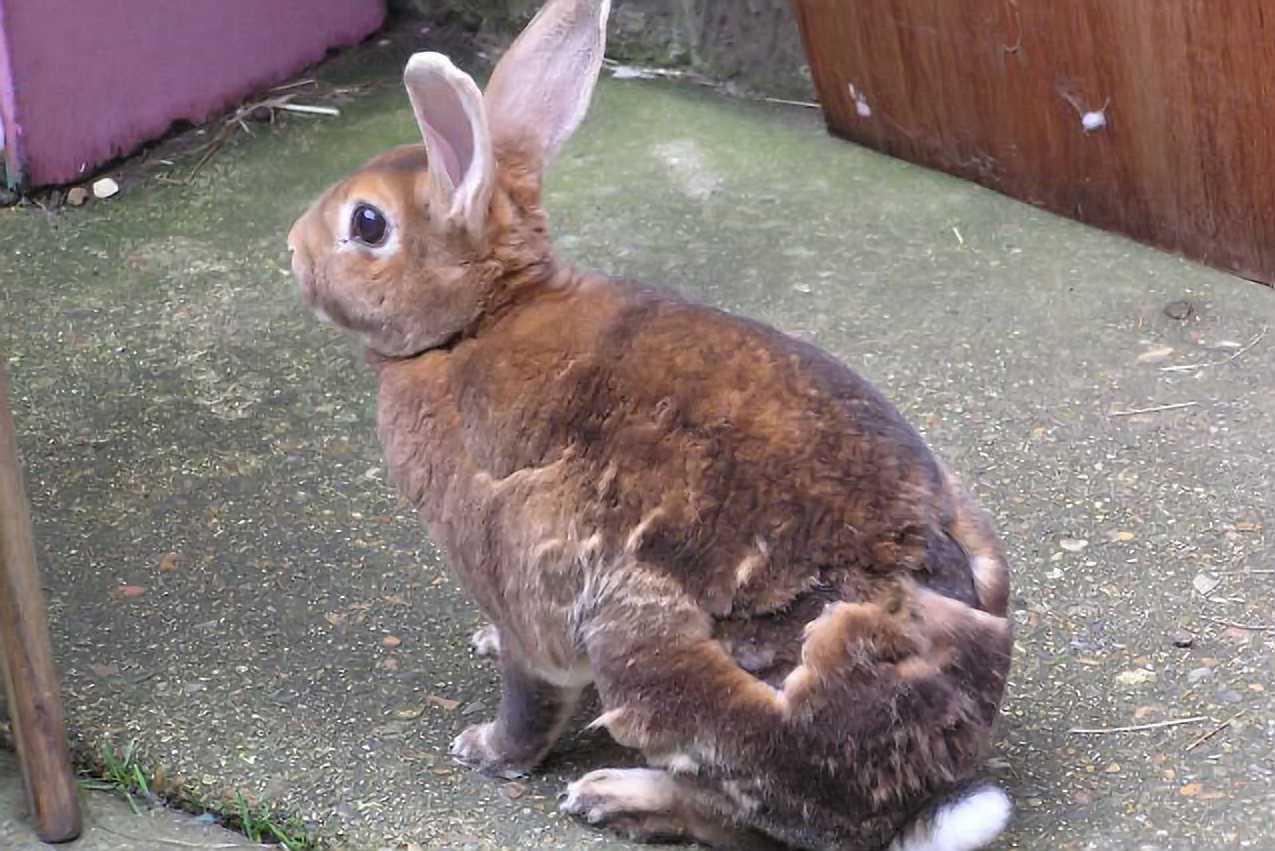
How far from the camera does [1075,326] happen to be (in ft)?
13.9

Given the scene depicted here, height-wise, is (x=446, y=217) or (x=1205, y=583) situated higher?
(x=446, y=217)

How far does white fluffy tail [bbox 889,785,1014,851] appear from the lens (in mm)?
2609

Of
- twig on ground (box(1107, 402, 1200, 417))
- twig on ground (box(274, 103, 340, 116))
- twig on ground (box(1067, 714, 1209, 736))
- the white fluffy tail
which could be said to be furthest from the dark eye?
twig on ground (box(274, 103, 340, 116))

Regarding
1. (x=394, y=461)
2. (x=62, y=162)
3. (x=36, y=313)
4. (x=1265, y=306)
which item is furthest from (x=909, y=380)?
(x=62, y=162)

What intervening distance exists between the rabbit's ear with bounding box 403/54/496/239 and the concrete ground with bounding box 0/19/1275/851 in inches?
34.4

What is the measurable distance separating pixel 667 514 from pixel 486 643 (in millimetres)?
764

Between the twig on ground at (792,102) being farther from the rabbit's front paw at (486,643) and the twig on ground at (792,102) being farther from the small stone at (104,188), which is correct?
the rabbit's front paw at (486,643)

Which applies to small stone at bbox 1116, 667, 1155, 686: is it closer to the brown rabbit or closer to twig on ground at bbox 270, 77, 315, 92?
the brown rabbit

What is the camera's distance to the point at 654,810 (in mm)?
2775

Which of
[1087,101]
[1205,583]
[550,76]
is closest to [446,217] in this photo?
[550,76]

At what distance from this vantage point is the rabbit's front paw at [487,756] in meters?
2.96

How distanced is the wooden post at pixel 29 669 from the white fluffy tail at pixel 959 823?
3.97ft

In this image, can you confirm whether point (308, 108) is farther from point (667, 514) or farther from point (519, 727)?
point (667, 514)

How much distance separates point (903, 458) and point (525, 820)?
31.6 inches
